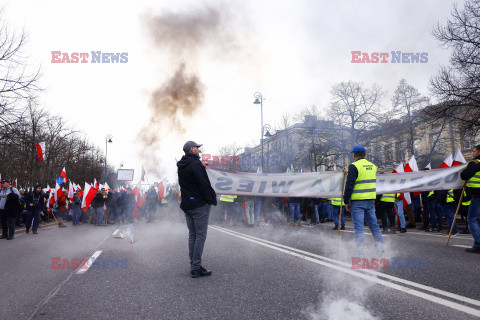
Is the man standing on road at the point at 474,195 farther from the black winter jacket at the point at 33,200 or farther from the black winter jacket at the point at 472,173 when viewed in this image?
the black winter jacket at the point at 33,200

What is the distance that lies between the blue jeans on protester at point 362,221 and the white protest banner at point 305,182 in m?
2.15

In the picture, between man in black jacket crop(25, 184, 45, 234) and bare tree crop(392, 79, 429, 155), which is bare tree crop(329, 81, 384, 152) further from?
man in black jacket crop(25, 184, 45, 234)

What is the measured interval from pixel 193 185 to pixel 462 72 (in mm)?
17394

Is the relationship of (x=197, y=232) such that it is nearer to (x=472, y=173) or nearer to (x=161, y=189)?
(x=472, y=173)

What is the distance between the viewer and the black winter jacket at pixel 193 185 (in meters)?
5.08

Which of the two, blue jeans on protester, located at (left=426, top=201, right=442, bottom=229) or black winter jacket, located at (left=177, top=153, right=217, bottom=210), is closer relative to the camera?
black winter jacket, located at (left=177, top=153, right=217, bottom=210)

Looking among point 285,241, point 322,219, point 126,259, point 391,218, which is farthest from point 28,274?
point 322,219

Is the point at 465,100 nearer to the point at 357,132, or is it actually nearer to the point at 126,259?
the point at 357,132

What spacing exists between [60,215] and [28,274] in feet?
64.8

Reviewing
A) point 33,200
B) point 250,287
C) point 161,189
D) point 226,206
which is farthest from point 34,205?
point 250,287

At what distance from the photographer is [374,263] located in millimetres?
5246

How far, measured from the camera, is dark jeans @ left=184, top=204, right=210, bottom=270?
194 inches

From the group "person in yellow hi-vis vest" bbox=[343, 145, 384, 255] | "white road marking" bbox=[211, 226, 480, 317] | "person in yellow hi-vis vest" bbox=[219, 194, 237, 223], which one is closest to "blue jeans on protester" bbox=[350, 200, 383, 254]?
"person in yellow hi-vis vest" bbox=[343, 145, 384, 255]

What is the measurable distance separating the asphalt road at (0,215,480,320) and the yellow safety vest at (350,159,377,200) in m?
0.98
